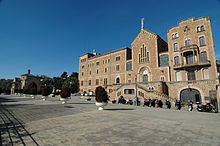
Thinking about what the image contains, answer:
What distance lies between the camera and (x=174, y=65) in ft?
88.9

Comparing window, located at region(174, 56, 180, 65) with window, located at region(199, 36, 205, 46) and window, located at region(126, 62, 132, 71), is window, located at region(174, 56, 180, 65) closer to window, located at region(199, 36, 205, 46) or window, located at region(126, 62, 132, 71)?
window, located at region(199, 36, 205, 46)

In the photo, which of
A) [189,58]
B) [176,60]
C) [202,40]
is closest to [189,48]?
[189,58]

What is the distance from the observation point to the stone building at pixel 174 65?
2375 cm

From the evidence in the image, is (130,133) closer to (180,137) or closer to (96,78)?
(180,137)

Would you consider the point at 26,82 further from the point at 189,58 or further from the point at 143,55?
the point at 189,58

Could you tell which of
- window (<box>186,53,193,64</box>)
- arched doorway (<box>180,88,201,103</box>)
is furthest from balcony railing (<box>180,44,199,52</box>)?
arched doorway (<box>180,88,201,103</box>)

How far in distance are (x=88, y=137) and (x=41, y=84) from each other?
7903 centimetres

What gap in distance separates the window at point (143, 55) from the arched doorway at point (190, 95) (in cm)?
1174

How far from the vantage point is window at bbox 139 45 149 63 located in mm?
32750

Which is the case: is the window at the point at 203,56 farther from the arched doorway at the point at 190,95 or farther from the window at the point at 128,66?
the window at the point at 128,66

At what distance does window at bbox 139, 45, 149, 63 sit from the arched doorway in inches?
462

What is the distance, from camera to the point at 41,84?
72938mm

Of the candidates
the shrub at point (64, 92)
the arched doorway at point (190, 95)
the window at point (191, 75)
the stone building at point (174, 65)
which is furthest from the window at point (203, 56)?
the shrub at point (64, 92)

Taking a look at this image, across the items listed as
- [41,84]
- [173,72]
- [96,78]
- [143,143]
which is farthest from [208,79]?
[41,84]
